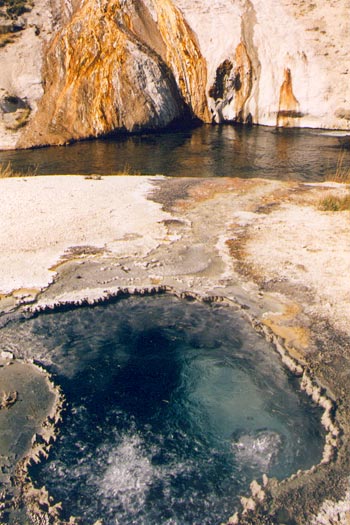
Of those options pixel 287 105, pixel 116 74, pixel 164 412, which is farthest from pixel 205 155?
pixel 164 412

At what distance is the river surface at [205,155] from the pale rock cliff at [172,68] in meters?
1.40

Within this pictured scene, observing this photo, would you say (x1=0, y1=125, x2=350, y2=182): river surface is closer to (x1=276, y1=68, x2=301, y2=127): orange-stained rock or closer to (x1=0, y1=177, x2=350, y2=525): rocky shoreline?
(x1=276, y1=68, x2=301, y2=127): orange-stained rock

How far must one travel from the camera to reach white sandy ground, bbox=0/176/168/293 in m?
8.74

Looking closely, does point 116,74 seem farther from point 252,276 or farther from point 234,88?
point 252,276

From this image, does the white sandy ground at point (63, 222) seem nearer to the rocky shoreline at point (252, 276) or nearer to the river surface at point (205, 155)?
the rocky shoreline at point (252, 276)

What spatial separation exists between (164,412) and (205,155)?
15283mm

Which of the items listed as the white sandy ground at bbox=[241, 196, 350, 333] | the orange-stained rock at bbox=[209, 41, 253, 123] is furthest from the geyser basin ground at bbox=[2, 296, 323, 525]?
the orange-stained rock at bbox=[209, 41, 253, 123]

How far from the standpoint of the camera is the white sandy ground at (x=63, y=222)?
874 cm

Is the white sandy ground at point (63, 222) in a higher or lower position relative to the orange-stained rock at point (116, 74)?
lower

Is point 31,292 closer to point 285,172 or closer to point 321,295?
point 321,295

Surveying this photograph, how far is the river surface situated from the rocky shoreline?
4393mm

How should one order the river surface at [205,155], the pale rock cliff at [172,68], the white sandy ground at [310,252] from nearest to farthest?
1. the white sandy ground at [310,252]
2. the river surface at [205,155]
3. the pale rock cliff at [172,68]

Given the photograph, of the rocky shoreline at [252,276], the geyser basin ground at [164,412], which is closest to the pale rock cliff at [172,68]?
the rocky shoreline at [252,276]

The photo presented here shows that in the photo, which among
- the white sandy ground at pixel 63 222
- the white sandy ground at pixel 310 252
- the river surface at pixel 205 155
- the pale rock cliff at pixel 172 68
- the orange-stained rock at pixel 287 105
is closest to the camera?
the white sandy ground at pixel 310 252
